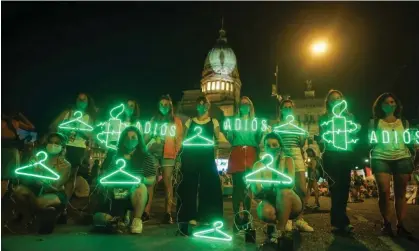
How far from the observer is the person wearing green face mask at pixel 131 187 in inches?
203

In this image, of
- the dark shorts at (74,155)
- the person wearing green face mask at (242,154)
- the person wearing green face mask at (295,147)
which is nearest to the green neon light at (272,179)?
the person wearing green face mask at (295,147)

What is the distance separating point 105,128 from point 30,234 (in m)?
2.55

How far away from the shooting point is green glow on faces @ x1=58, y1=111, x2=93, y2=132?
20.6 feet

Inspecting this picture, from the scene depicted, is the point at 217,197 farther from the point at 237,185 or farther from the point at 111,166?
the point at 111,166

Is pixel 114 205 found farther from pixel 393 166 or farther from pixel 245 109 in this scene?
pixel 393 166

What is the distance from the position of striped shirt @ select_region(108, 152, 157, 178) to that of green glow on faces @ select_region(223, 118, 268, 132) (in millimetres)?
1483

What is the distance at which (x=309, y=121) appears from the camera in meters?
55.4

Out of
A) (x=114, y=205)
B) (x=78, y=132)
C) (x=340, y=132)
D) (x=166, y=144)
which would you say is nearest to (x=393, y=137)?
(x=340, y=132)

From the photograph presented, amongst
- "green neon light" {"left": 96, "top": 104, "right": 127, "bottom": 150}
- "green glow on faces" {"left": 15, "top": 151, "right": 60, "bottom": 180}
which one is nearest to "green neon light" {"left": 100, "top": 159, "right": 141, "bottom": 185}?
"green glow on faces" {"left": 15, "top": 151, "right": 60, "bottom": 180}

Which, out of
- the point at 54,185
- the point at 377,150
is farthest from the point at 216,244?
the point at 377,150

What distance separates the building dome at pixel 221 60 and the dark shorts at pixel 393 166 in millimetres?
72569

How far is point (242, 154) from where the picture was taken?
5727 mm

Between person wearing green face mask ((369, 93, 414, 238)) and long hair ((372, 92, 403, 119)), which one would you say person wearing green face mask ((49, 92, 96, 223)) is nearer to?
person wearing green face mask ((369, 93, 414, 238))

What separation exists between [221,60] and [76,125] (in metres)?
72.9
